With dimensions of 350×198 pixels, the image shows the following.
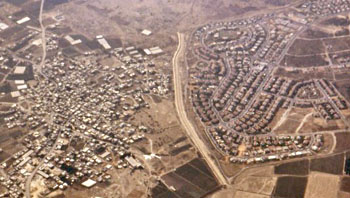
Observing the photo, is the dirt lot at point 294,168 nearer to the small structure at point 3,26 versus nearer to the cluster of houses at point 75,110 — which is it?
the cluster of houses at point 75,110

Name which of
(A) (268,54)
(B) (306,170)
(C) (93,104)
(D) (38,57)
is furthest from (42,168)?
(A) (268,54)

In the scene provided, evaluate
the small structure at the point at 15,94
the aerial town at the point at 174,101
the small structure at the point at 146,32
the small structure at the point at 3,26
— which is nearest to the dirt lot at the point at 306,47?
the aerial town at the point at 174,101

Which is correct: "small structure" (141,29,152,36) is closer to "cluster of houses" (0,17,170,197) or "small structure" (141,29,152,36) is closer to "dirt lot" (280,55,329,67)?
"cluster of houses" (0,17,170,197)

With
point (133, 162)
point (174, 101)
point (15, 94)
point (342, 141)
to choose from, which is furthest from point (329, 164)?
point (15, 94)

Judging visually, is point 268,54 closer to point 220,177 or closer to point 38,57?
point 220,177

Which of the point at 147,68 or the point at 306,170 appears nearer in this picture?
the point at 306,170

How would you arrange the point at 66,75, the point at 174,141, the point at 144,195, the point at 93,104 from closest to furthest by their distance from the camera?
Result: the point at 144,195 < the point at 174,141 < the point at 93,104 < the point at 66,75
